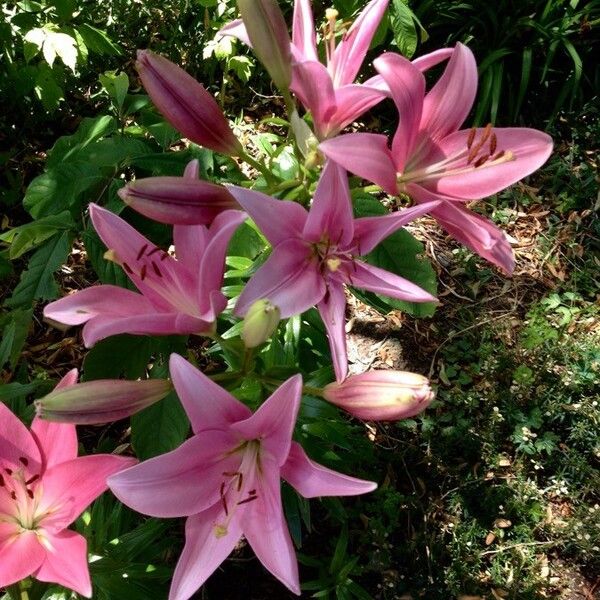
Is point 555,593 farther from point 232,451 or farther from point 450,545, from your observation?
point 232,451

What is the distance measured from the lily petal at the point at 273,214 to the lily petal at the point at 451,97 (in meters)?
0.29

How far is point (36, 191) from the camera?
1241 millimetres

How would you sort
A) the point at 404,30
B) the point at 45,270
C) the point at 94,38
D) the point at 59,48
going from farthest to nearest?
the point at 404,30 < the point at 94,38 < the point at 59,48 < the point at 45,270

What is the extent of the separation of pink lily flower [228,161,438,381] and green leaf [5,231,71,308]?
0.50 m

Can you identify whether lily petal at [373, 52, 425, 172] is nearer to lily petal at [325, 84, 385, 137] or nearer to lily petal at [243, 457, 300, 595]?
lily petal at [325, 84, 385, 137]

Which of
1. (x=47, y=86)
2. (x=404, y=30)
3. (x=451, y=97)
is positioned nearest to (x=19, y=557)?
(x=451, y=97)

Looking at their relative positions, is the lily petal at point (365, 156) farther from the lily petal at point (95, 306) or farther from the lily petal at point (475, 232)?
the lily petal at point (95, 306)

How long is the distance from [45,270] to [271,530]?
0.66 meters

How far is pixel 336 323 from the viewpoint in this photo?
3.06 feet

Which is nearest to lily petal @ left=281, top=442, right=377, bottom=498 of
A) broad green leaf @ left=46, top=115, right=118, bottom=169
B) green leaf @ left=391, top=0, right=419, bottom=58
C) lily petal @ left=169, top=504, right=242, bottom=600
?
lily petal @ left=169, top=504, right=242, bottom=600

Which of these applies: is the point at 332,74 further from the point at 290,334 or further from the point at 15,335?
the point at 15,335

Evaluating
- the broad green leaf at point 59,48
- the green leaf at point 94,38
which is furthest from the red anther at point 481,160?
the green leaf at point 94,38

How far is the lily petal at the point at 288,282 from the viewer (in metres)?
0.91

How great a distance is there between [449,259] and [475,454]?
32.6 inches
